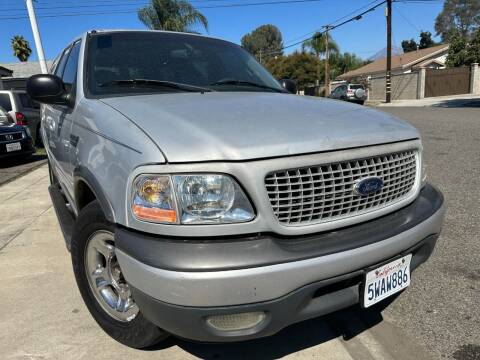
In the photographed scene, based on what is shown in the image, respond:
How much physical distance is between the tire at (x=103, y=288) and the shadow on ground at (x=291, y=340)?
22 centimetres

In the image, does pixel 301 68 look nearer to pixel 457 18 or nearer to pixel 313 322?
pixel 457 18

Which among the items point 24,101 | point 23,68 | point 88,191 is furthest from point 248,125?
point 23,68

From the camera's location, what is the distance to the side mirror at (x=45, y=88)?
2977 mm

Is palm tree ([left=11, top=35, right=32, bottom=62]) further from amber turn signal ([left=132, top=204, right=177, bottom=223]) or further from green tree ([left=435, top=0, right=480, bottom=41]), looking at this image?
green tree ([left=435, top=0, right=480, bottom=41])

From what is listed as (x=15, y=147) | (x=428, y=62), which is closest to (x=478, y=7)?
(x=428, y=62)

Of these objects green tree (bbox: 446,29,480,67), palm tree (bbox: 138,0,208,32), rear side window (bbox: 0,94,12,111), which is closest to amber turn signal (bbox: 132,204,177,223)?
rear side window (bbox: 0,94,12,111)

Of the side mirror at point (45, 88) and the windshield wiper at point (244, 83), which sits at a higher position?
the side mirror at point (45, 88)

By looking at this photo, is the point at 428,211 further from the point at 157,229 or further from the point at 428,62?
the point at 428,62

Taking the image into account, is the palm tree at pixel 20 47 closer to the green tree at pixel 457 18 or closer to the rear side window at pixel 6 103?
the rear side window at pixel 6 103

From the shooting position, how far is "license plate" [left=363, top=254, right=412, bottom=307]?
2.18 metres

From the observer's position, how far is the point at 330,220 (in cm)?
210

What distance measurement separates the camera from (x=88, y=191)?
277 centimetres

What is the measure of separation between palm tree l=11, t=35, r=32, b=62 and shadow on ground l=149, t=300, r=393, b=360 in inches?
2193

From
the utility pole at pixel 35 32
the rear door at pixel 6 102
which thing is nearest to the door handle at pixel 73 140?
the rear door at pixel 6 102
